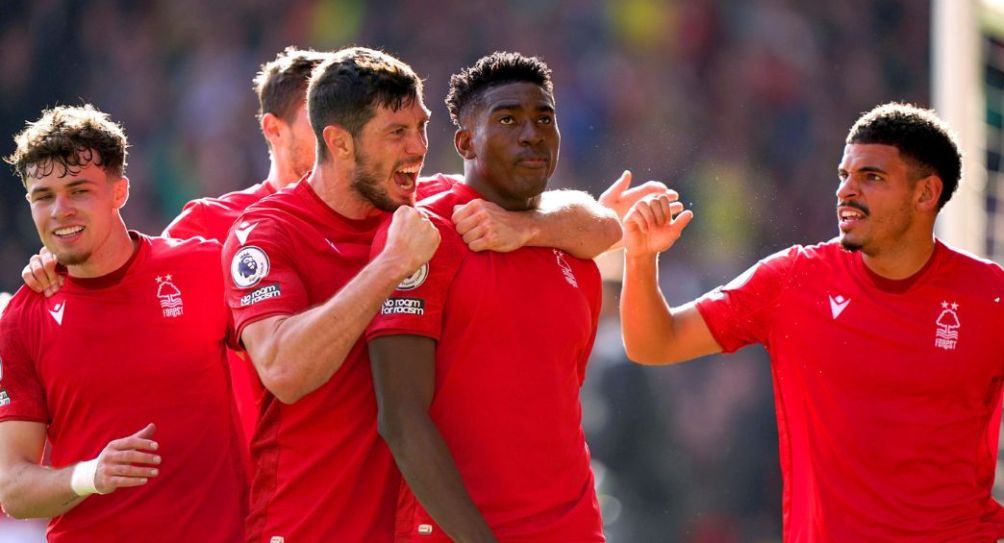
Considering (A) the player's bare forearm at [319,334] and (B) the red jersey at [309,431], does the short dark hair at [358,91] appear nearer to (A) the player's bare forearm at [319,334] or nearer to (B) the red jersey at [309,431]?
(B) the red jersey at [309,431]

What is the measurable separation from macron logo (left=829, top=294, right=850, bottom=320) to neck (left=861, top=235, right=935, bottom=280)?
159mm

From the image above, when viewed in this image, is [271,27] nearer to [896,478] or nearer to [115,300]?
[115,300]

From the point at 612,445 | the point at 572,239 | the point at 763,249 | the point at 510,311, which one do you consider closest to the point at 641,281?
the point at 572,239

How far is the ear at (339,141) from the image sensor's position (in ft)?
12.5

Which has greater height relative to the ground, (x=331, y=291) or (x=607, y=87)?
(x=607, y=87)

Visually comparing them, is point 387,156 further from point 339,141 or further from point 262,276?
point 262,276

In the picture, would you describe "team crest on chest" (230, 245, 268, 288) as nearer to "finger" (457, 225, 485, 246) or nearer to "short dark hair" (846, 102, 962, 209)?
"finger" (457, 225, 485, 246)

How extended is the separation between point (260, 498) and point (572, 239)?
46.1 inches

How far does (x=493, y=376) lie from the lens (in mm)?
3615

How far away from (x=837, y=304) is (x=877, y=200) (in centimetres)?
39

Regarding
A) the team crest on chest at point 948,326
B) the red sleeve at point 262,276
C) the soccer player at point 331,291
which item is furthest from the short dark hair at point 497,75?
the team crest on chest at point 948,326

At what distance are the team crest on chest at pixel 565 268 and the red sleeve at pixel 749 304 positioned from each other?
87cm

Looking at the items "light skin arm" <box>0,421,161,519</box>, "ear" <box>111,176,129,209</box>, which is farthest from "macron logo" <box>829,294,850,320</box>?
"ear" <box>111,176,129,209</box>

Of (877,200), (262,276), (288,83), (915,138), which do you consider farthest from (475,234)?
(288,83)
